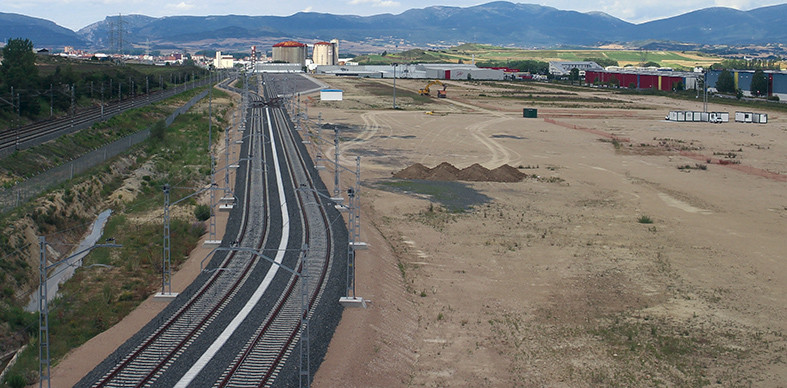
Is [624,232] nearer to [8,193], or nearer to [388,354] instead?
[388,354]

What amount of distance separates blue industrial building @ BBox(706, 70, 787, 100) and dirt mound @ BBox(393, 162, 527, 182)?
11415 centimetres

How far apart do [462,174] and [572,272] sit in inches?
1063

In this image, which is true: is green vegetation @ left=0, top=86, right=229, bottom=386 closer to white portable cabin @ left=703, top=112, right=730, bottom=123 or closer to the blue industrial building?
white portable cabin @ left=703, top=112, right=730, bottom=123

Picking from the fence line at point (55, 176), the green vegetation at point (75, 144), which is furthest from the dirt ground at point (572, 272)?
the green vegetation at point (75, 144)

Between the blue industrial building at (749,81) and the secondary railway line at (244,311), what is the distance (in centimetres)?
13503

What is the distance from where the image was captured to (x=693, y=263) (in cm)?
3650

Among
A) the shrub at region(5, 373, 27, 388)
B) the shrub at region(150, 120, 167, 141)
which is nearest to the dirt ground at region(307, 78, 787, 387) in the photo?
the shrub at region(5, 373, 27, 388)

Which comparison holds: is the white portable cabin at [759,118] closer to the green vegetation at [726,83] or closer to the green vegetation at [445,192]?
the green vegetation at [726,83]

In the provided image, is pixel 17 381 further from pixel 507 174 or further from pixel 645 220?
pixel 507 174

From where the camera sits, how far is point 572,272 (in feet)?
114

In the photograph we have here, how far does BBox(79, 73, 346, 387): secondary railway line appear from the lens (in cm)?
2139

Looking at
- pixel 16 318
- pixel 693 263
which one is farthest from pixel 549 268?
pixel 16 318

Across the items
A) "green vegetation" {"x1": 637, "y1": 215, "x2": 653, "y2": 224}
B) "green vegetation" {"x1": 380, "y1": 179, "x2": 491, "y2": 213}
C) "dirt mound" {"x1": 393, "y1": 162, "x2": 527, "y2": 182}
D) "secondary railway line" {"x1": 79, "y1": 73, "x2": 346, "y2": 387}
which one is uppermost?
"dirt mound" {"x1": 393, "y1": 162, "x2": 527, "y2": 182}

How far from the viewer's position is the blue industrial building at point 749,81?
150750mm
